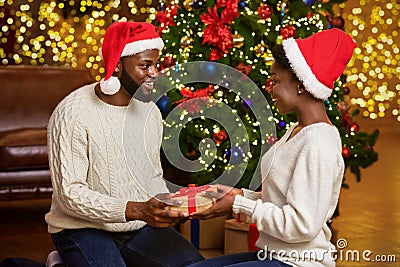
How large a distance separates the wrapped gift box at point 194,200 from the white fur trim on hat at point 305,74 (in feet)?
1.43

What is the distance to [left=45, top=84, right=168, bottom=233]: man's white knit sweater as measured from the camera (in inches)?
110

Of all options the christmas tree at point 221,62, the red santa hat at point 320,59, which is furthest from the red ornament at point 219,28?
the red santa hat at point 320,59

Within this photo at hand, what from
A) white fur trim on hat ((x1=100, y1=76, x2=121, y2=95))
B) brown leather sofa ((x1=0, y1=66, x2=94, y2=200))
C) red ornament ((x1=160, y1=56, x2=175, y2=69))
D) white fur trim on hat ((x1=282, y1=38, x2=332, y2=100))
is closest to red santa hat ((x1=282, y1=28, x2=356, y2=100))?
white fur trim on hat ((x1=282, y1=38, x2=332, y2=100))

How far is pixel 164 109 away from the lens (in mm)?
4305

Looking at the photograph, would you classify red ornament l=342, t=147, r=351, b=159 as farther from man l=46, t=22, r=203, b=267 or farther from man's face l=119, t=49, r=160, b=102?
man's face l=119, t=49, r=160, b=102

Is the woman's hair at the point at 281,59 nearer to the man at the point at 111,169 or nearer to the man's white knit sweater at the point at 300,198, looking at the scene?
the man's white knit sweater at the point at 300,198

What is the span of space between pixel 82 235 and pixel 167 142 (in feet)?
2.88

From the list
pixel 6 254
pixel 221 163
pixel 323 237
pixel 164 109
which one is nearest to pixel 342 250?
pixel 221 163

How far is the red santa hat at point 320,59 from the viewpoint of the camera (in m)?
2.45

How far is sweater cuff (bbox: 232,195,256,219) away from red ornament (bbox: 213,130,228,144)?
1.73m

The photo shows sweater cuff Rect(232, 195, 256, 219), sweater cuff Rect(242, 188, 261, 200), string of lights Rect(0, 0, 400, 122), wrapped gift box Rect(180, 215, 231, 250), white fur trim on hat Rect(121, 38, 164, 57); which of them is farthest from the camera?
string of lights Rect(0, 0, 400, 122)

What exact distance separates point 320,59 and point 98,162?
0.89 metres

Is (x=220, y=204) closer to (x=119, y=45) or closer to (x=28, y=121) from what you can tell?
(x=119, y=45)

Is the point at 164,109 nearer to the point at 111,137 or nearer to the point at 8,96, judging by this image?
the point at 111,137
